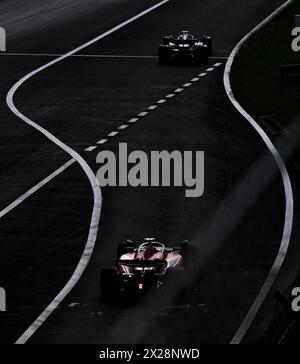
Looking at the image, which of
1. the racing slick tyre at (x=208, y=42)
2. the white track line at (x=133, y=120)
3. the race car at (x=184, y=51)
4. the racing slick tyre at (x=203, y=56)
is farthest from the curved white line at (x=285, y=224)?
the white track line at (x=133, y=120)

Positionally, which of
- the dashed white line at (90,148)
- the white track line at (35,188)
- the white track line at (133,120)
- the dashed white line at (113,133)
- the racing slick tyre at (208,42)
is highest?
the racing slick tyre at (208,42)

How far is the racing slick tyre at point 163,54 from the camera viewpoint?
2677 inches

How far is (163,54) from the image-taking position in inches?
2689

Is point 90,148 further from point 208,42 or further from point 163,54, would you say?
point 208,42

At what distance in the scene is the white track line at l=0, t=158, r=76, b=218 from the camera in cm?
4181

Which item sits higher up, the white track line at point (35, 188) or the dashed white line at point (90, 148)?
the white track line at point (35, 188)

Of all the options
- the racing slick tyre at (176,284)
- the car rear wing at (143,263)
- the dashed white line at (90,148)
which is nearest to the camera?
the racing slick tyre at (176,284)

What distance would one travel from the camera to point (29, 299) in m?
32.5

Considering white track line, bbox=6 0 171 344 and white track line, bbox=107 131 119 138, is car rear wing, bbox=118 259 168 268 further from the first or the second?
white track line, bbox=107 131 119 138

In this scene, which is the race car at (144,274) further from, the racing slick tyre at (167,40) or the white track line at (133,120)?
the racing slick tyre at (167,40)

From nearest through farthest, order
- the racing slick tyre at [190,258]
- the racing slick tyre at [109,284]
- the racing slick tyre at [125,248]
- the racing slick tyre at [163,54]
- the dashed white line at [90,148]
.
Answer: the racing slick tyre at [109,284] → the racing slick tyre at [125,248] → the racing slick tyre at [190,258] → the dashed white line at [90,148] → the racing slick tyre at [163,54]

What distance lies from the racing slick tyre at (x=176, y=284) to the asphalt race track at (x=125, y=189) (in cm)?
34

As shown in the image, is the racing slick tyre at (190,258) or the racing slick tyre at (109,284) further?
the racing slick tyre at (190,258)

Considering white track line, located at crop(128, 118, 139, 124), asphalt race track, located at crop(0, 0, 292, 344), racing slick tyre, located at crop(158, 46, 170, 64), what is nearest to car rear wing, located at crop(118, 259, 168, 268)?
asphalt race track, located at crop(0, 0, 292, 344)
